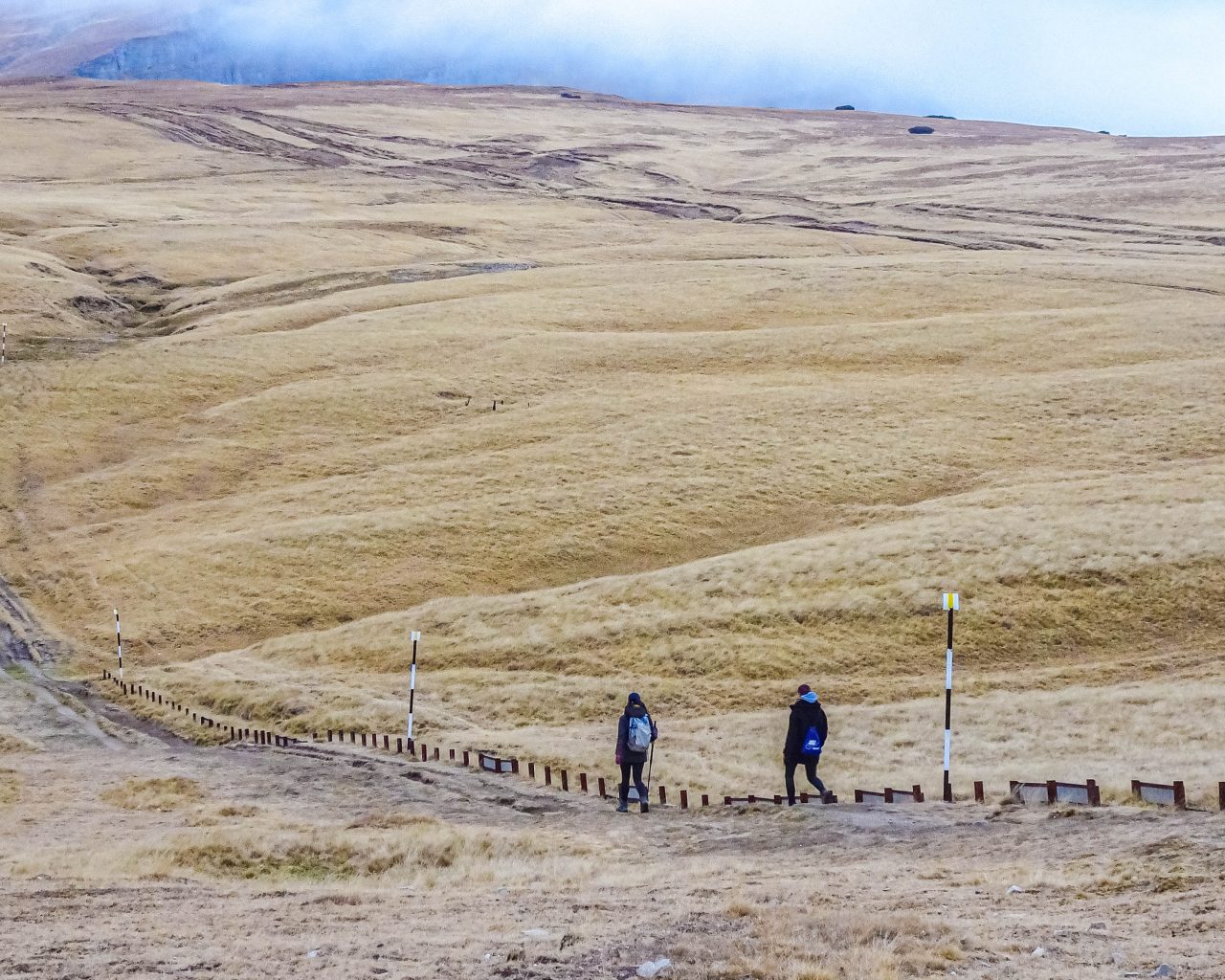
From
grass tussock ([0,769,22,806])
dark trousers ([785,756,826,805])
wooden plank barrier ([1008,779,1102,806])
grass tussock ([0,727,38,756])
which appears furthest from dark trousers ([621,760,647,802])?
grass tussock ([0,727,38,756])

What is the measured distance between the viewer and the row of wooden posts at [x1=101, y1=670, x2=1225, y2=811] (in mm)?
16625

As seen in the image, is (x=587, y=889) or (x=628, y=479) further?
(x=628, y=479)

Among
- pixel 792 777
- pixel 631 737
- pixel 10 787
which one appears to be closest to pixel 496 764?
pixel 631 737

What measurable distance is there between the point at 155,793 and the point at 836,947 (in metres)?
15.4

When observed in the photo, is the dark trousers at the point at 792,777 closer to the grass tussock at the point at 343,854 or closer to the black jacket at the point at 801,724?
the black jacket at the point at 801,724

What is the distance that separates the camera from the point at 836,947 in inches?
408

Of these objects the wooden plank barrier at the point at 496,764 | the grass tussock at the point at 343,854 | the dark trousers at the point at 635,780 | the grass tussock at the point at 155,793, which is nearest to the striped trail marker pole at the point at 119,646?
the grass tussock at the point at 155,793

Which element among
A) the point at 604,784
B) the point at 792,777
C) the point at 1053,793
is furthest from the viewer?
the point at 604,784

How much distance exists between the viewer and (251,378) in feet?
207

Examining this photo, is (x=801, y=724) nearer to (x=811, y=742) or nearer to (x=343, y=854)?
(x=811, y=742)

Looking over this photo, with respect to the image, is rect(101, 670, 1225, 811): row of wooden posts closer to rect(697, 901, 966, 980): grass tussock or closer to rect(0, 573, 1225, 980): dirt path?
rect(0, 573, 1225, 980): dirt path

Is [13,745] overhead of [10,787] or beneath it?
beneath

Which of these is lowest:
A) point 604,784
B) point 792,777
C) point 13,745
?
point 13,745

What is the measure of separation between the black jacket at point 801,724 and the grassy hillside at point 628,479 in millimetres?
5409
